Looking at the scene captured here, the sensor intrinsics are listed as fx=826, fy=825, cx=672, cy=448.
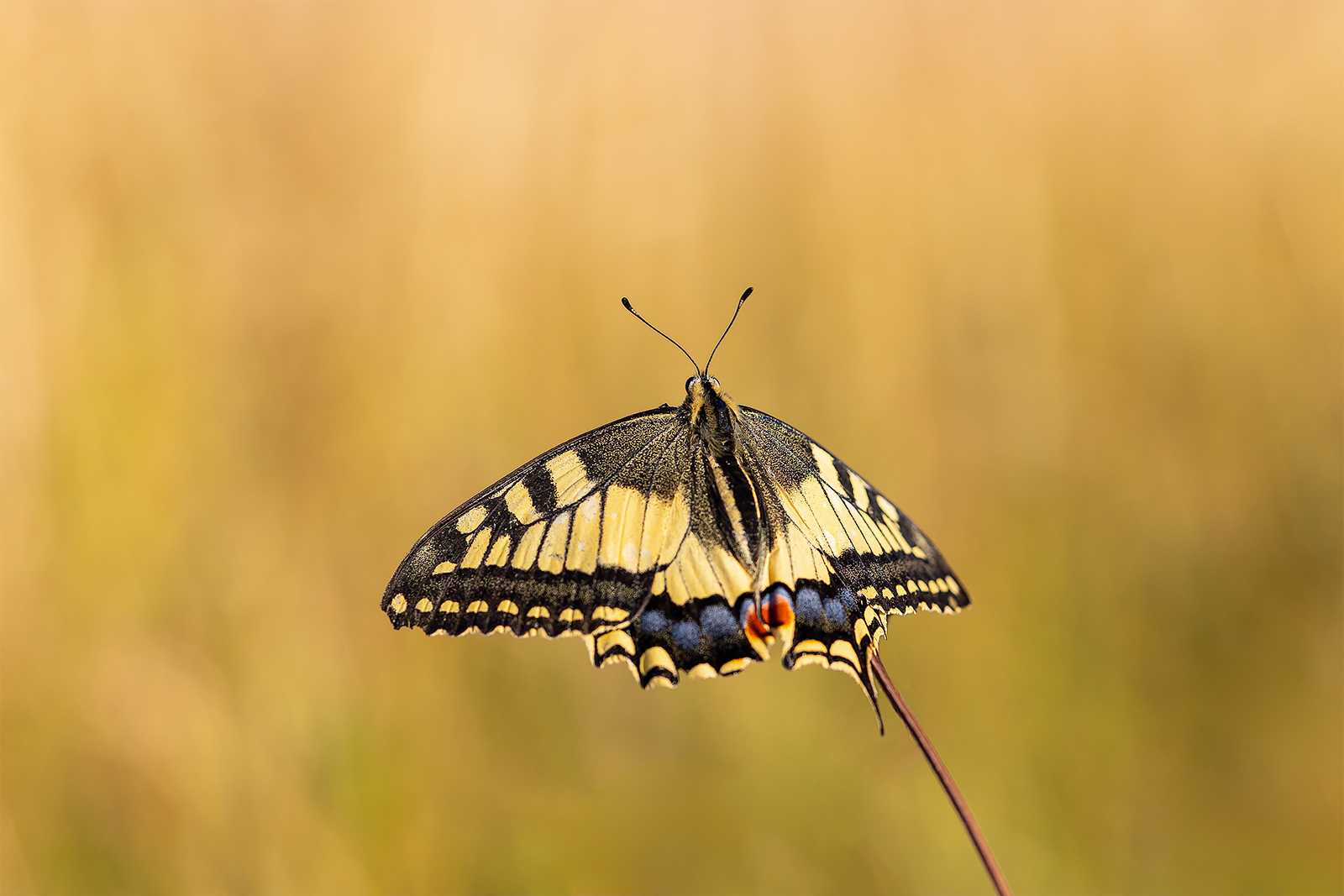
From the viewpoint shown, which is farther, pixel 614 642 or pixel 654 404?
pixel 654 404

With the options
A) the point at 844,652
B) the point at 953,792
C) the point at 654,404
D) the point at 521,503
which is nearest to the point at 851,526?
the point at 844,652

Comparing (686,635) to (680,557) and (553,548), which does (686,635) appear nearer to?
(680,557)

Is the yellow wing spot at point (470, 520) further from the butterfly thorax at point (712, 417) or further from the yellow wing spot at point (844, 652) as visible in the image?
the yellow wing spot at point (844, 652)

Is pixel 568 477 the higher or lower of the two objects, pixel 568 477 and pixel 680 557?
the higher

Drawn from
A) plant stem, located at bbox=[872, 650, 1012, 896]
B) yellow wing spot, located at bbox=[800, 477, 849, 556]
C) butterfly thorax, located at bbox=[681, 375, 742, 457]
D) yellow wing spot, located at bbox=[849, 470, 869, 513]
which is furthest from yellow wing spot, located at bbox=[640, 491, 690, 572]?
plant stem, located at bbox=[872, 650, 1012, 896]

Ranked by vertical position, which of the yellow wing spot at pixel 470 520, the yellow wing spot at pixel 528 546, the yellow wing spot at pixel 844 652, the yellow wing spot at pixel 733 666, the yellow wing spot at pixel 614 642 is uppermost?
the yellow wing spot at pixel 470 520

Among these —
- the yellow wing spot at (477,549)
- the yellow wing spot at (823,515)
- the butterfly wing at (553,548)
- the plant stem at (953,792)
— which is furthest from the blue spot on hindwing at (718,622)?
the plant stem at (953,792)

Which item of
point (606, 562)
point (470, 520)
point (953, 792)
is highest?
point (470, 520)
